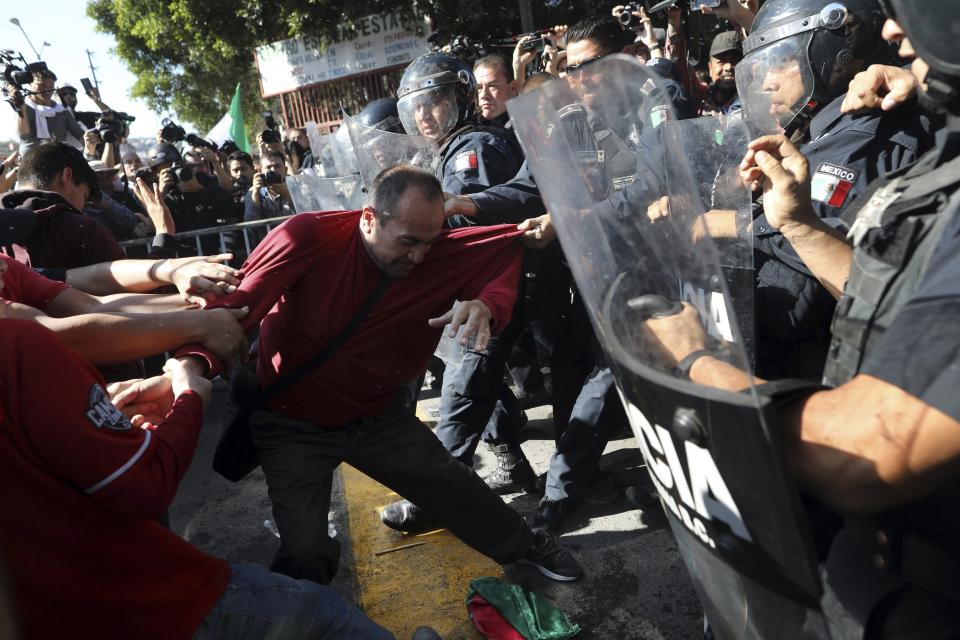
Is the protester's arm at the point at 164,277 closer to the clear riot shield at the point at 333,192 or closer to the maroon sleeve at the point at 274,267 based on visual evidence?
the maroon sleeve at the point at 274,267

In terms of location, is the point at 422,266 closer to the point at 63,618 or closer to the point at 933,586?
the point at 63,618

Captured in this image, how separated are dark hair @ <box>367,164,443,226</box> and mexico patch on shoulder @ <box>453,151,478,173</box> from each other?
922mm

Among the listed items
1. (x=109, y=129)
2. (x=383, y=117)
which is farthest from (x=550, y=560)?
(x=109, y=129)

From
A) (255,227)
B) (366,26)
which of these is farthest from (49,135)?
(366,26)

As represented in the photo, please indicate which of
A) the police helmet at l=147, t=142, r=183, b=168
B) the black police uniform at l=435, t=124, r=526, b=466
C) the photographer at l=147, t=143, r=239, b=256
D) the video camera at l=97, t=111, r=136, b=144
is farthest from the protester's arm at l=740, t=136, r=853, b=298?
the police helmet at l=147, t=142, r=183, b=168

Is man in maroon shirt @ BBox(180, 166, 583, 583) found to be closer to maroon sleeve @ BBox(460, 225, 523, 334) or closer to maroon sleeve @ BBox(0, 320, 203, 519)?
maroon sleeve @ BBox(460, 225, 523, 334)

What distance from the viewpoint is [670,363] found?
109 cm

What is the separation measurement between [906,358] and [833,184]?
156cm

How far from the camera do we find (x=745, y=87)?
2.72 meters

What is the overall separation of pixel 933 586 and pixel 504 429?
8.86 ft

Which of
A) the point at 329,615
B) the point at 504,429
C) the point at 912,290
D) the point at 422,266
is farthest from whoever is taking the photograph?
the point at 504,429

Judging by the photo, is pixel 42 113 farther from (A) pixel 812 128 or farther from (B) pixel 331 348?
(A) pixel 812 128

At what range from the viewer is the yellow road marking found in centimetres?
261

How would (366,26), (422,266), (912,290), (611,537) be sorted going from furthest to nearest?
(366,26), (611,537), (422,266), (912,290)
